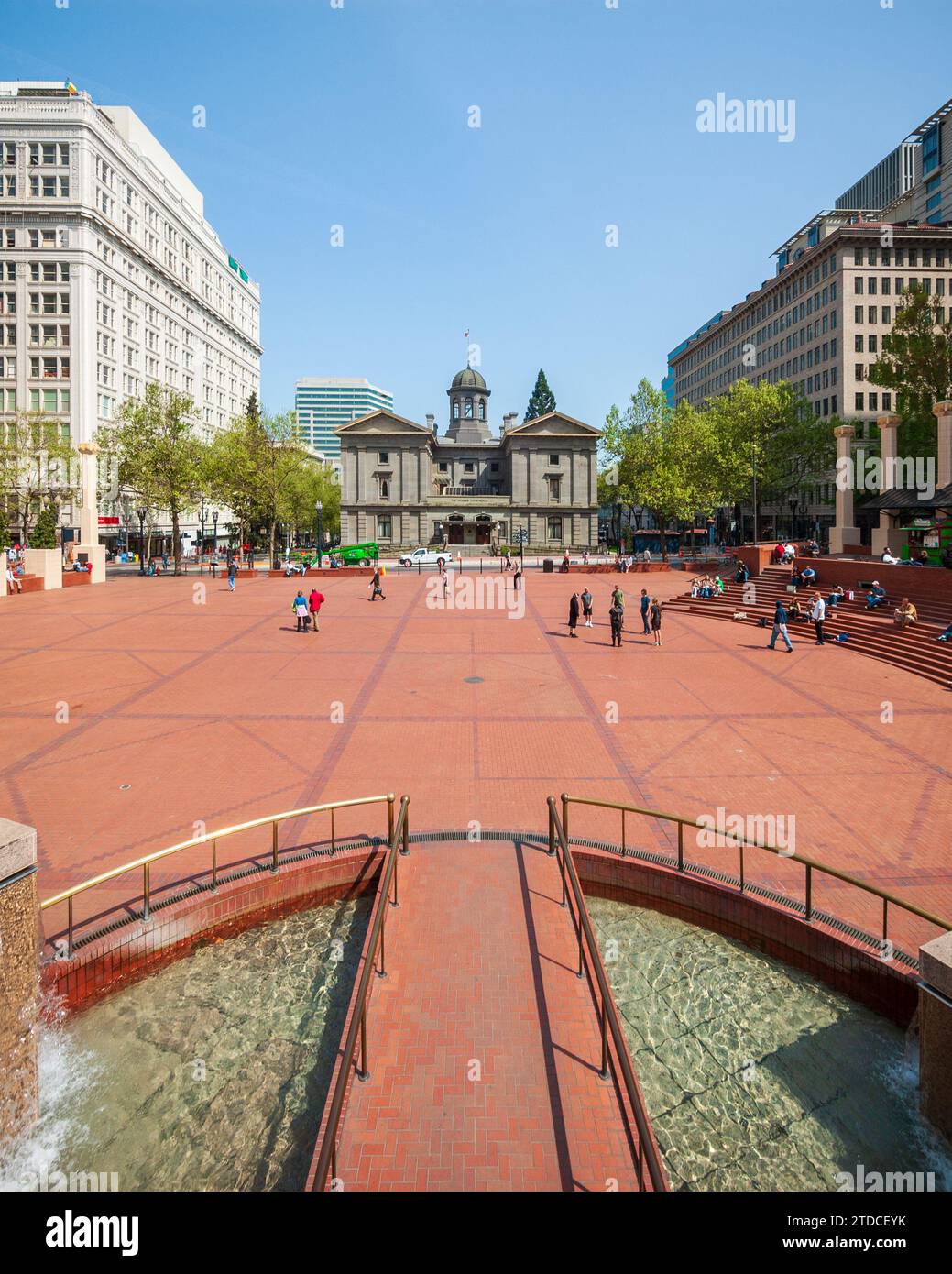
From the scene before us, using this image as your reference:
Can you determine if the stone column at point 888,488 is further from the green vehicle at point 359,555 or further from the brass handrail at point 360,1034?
the green vehicle at point 359,555

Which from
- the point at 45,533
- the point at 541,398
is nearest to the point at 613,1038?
the point at 45,533

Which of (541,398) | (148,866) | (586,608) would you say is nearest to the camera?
(148,866)

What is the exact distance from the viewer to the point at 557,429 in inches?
2958

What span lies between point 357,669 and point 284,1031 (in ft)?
45.0

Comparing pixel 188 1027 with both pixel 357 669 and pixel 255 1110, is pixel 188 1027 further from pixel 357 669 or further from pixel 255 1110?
pixel 357 669

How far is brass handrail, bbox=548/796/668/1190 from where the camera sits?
4.29 m

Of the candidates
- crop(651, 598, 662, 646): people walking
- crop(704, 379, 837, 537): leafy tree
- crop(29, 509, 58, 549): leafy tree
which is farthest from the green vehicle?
crop(651, 598, 662, 646): people walking

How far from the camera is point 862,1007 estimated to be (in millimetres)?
7230

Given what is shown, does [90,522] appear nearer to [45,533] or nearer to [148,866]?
[45,533]

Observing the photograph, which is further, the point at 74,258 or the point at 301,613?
the point at 74,258

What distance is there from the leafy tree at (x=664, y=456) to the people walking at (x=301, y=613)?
38.4m

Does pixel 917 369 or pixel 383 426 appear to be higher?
pixel 383 426

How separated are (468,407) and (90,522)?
54.5 meters
